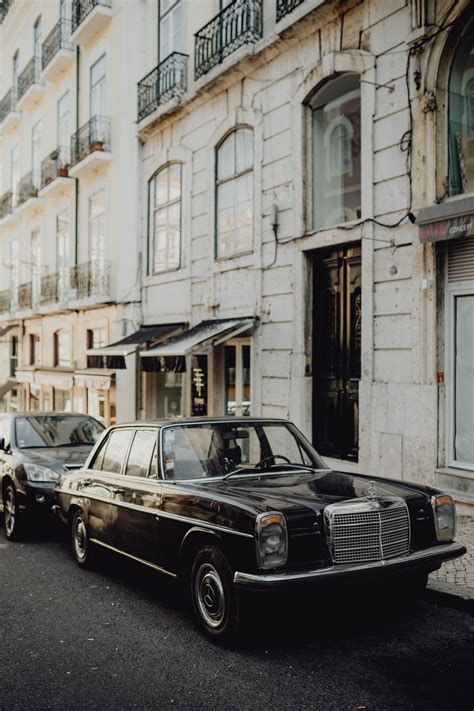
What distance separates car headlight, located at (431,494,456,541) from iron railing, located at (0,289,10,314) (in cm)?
2407

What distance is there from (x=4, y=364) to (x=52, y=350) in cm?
677

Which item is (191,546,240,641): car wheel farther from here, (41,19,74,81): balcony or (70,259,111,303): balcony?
(41,19,74,81): balcony

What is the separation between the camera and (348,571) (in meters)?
4.80

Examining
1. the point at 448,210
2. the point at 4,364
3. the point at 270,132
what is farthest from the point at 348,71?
the point at 4,364

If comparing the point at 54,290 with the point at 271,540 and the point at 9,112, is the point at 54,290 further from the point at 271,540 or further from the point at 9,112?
the point at 271,540

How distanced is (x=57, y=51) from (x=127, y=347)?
11548 millimetres

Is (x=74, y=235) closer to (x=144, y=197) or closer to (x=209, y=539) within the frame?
(x=144, y=197)

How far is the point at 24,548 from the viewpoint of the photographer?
327 inches

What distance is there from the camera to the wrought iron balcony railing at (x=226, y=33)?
13.0 m

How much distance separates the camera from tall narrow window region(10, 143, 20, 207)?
27.5 meters

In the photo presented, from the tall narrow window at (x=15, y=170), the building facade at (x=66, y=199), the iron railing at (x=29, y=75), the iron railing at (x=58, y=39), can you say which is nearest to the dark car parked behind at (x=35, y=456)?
the building facade at (x=66, y=199)

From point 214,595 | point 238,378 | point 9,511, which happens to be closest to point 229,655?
point 214,595

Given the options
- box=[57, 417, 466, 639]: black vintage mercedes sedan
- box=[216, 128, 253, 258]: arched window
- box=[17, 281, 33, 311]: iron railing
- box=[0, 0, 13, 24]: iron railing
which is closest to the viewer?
box=[57, 417, 466, 639]: black vintage mercedes sedan

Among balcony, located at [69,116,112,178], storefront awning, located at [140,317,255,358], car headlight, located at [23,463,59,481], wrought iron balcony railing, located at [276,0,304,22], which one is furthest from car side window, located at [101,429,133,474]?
balcony, located at [69,116,112,178]
